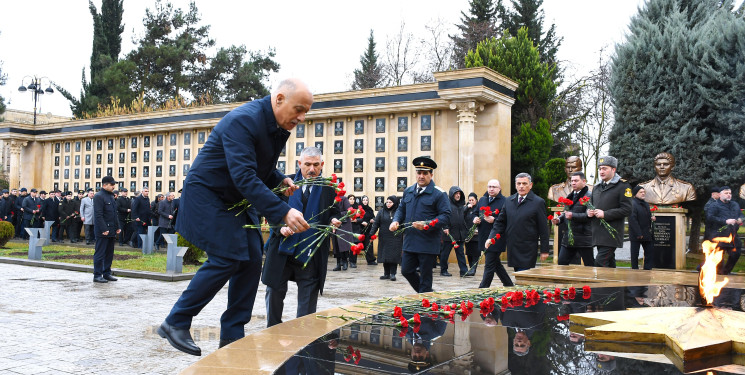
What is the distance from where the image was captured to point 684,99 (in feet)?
56.7

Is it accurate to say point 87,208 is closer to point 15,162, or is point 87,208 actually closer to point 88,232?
point 88,232

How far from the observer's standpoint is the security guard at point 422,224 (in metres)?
7.45

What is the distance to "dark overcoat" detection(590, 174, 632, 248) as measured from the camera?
8531 millimetres

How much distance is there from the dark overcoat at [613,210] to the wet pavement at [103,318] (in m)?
3.05

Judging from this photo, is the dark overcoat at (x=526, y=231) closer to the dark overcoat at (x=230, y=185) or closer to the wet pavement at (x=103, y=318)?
the wet pavement at (x=103, y=318)

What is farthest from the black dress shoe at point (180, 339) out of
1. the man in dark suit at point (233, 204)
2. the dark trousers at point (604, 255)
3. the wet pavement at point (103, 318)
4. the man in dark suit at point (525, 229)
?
the dark trousers at point (604, 255)

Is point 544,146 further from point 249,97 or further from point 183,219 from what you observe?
point 249,97

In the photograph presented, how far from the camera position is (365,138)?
1927 centimetres

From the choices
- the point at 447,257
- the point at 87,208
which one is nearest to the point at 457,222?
the point at 447,257

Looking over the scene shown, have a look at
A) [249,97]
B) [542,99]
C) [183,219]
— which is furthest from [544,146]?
[249,97]

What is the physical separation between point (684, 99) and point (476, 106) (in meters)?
6.15

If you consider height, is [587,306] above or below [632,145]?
below

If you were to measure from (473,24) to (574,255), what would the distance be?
2691cm

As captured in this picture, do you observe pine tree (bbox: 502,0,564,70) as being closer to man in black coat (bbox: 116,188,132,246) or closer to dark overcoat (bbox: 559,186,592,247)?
man in black coat (bbox: 116,188,132,246)
